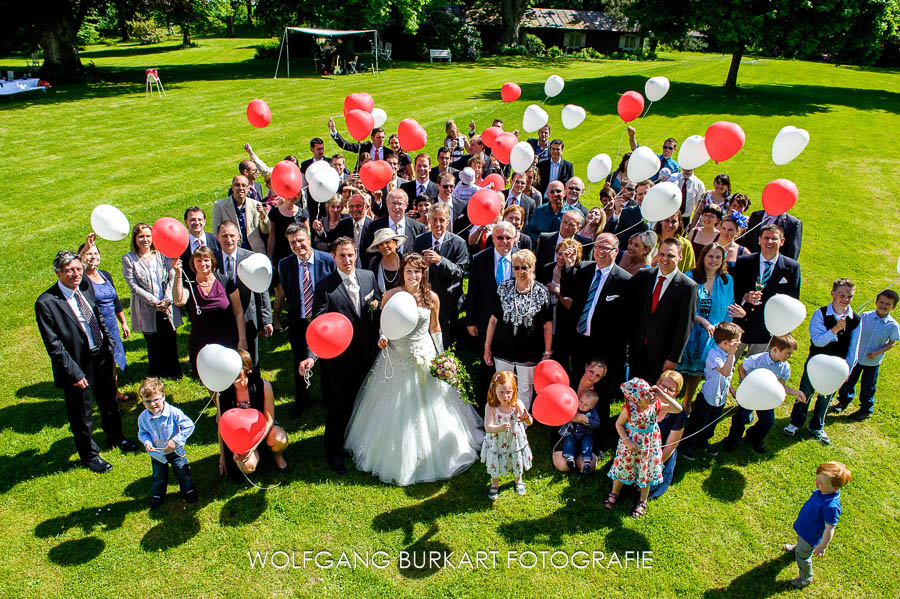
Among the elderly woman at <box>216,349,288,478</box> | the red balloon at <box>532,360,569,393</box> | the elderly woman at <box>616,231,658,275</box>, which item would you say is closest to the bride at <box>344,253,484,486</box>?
the elderly woman at <box>216,349,288,478</box>

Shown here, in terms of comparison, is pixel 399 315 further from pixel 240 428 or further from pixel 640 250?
pixel 640 250

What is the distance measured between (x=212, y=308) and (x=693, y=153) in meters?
7.03

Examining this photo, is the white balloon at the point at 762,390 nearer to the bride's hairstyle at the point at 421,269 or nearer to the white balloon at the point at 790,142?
the bride's hairstyle at the point at 421,269

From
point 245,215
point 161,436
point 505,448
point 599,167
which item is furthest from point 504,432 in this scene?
point 599,167

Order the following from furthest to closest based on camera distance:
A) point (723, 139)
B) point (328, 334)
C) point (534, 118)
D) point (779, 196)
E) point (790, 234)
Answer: point (534, 118)
point (723, 139)
point (790, 234)
point (779, 196)
point (328, 334)

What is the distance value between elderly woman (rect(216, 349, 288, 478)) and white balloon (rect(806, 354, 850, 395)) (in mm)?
5057

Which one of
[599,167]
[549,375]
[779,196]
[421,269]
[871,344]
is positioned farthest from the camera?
[599,167]

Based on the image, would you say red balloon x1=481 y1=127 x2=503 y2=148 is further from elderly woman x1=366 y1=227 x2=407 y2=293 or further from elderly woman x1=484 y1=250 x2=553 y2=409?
elderly woman x1=484 y1=250 x2=553 y2=409

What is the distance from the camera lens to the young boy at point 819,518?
439cm

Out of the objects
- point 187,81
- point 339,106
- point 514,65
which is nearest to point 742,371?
point 339,106

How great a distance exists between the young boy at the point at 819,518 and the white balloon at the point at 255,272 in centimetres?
539

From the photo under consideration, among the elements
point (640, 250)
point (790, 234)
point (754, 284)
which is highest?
point (640, 250)

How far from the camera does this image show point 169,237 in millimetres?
5945

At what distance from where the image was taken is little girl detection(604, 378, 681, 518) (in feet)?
16.5
